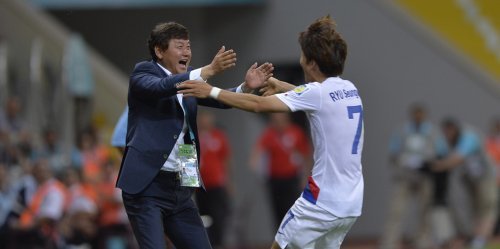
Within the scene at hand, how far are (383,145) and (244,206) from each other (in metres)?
2.60

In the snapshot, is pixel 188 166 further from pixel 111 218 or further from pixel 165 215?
pixel 111 218

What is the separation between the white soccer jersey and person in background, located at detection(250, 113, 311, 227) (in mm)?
9346

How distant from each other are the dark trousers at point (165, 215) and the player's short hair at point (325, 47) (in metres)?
1.24

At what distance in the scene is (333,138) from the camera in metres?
7.37

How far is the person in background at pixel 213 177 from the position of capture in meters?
16.4

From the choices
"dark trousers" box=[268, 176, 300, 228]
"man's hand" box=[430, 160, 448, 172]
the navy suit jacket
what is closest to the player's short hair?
the navy suit jacket

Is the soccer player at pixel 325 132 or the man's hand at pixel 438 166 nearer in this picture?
the soccer player at pixel 325 132

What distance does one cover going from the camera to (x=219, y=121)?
66.2 feet

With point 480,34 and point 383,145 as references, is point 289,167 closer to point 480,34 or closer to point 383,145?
point 383,145

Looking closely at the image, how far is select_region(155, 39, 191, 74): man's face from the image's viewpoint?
25.2 ft

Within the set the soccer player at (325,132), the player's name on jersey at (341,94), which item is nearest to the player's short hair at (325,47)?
the soccer player at (325,132)

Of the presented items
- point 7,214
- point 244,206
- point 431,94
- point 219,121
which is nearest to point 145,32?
point 219,121

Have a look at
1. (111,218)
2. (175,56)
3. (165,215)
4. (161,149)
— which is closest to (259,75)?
(175,56)

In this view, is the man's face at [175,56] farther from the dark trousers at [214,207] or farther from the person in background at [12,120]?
the dark trousers at [214,207]
